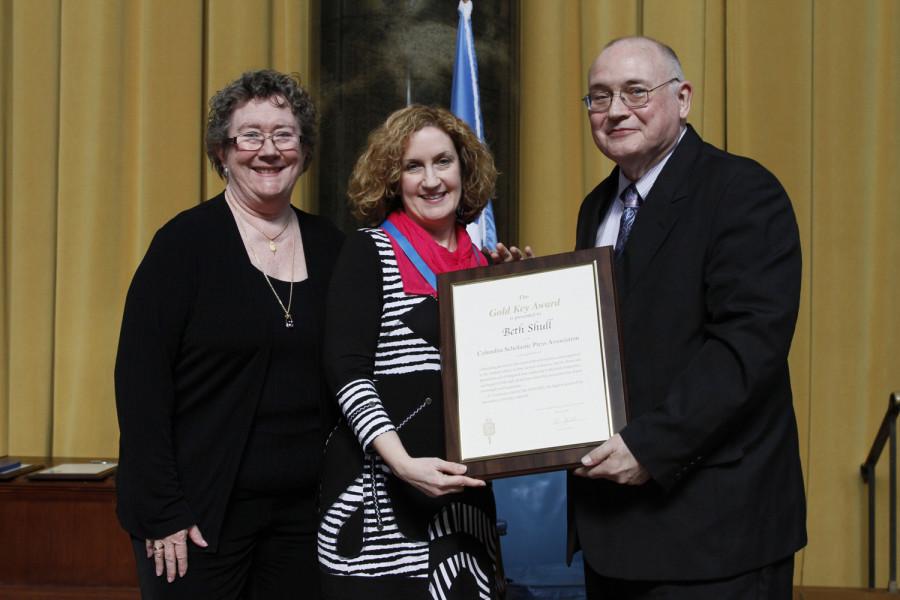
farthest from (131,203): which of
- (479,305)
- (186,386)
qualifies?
(479,305)

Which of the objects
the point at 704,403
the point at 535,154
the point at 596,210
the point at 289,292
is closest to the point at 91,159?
the point at 535,154

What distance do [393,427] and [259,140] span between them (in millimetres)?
882

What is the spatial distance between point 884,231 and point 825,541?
1482mm

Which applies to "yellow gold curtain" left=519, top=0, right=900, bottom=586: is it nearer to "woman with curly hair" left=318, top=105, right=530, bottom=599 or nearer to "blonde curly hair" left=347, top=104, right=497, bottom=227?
"blonde curly hair" left=347, top=104, right=497, bottom=227

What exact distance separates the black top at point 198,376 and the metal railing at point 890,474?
8.45 ft

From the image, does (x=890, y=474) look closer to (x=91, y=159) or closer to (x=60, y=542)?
(x=60, y=542)

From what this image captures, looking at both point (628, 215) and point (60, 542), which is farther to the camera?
point (60, 542)

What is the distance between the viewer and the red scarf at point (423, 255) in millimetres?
2150

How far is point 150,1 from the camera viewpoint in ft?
15.7

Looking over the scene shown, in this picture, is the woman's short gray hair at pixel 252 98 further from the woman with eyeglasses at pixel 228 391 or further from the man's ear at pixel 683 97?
the man's ear at pixel 683 97

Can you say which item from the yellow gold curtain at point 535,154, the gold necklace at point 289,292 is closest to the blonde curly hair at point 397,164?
the gold necklace at point 289,292

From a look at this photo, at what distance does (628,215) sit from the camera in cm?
212

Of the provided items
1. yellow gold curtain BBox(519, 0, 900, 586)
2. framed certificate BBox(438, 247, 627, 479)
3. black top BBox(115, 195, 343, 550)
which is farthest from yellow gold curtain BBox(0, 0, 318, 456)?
framed certificate BBox(438, 247, 627, 479)

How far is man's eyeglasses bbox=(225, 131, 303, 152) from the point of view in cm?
246
